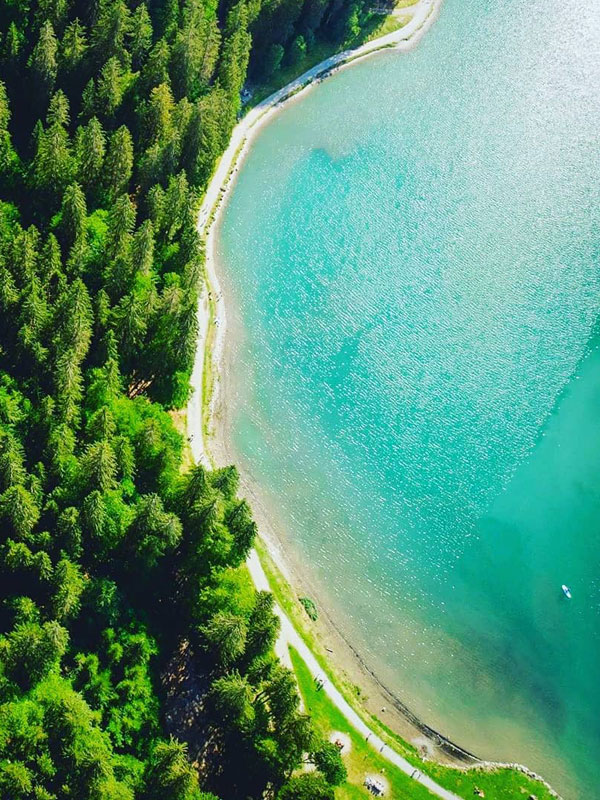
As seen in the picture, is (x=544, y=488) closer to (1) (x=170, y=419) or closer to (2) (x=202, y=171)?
(1) (x=170, y=419)

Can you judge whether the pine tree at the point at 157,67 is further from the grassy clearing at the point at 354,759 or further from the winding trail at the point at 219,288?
the grassy clearing at the point at 354,759

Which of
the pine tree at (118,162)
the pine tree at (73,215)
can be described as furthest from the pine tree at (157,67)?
the pine tree at (73,215)

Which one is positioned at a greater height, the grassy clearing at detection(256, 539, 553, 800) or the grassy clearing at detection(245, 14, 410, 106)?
the grassy clearing at detection(245, 14, 410, 106)

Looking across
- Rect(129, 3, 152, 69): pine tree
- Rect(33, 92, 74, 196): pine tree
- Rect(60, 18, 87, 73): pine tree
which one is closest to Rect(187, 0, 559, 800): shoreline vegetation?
Rect(33, 92, 74, 196): pine tree

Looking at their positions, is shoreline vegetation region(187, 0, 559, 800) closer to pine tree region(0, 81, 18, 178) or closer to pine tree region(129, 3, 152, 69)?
pine tree region(129, 3, 152, 69)

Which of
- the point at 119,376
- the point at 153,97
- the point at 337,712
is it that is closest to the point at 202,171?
the point at 153,97

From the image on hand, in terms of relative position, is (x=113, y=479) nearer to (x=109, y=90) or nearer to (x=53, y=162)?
(x=53, y=162)

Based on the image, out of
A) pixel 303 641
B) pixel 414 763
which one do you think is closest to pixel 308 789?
pixel 414 763
